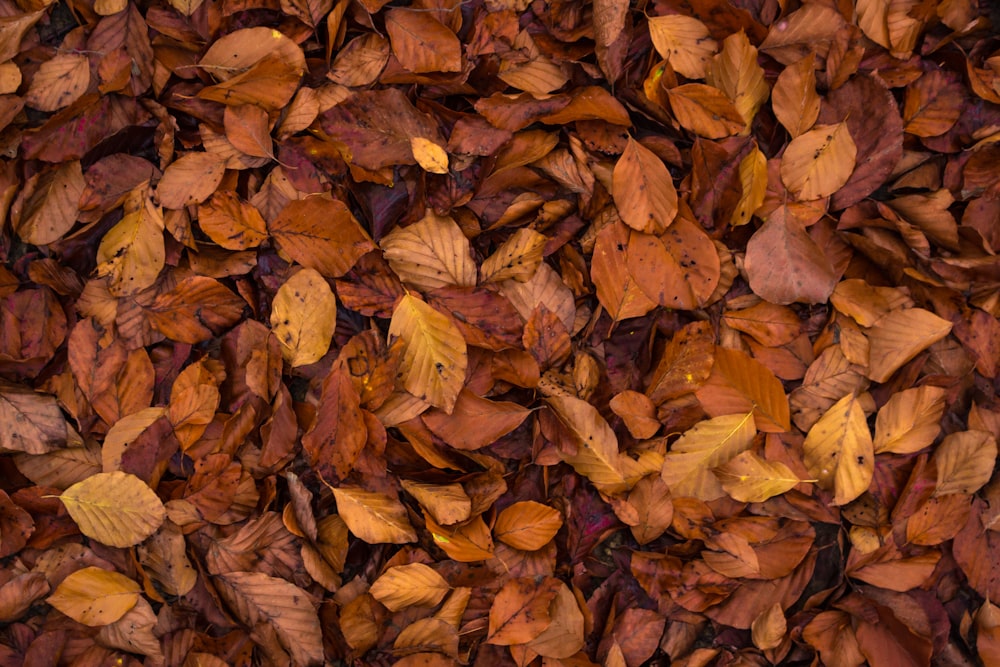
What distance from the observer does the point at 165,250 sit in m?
0.91

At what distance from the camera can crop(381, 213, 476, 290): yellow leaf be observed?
2.94ft

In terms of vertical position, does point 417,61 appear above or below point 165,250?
above

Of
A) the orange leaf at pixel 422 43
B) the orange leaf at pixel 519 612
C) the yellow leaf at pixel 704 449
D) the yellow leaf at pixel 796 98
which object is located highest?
the orange leaf at pixel 422 43

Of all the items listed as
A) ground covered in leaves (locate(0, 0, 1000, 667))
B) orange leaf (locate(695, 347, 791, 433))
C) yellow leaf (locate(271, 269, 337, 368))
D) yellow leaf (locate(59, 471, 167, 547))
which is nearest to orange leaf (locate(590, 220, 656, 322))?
ground covered in leaves (locate(0, 0, 1000, 667))

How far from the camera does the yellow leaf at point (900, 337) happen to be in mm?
910

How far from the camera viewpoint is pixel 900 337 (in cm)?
92

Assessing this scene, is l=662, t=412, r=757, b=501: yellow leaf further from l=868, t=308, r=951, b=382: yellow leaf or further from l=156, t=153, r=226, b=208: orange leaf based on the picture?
l=156, t=153, r=226, b=208: orange leaf

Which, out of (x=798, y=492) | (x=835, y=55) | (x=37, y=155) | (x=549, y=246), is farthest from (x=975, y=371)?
(x=37, y=155)

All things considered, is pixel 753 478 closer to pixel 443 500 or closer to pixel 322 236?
pixel 443 500

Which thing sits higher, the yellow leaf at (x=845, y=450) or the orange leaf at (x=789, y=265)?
the orange leaf at (x=789, y=265)

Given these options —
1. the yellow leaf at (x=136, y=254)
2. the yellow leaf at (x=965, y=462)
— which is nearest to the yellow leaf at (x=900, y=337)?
the yellow leaf at (x=965, y=462)

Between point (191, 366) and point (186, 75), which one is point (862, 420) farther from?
point (186, 75)

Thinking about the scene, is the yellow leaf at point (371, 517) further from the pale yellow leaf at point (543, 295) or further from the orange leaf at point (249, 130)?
the orange leaf at point (249, 130)

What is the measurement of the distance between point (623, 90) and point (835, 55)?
0.27 m
